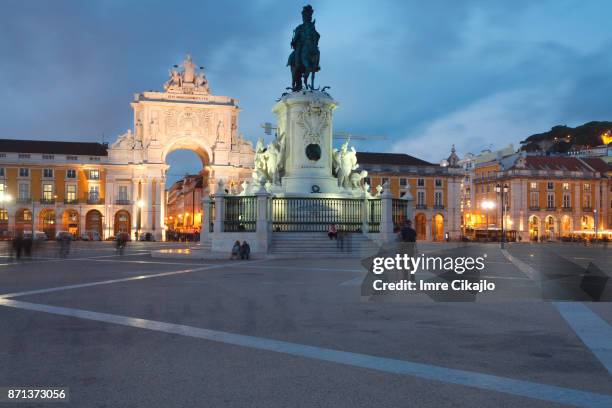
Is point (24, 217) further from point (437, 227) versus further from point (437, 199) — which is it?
point (437, 227)

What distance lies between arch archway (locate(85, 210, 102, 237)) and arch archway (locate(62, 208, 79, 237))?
4.08 feet

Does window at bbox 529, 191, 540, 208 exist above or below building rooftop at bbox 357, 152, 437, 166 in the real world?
below

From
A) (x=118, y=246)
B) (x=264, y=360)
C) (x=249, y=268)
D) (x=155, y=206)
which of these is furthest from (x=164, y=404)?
(x=155, y=206)

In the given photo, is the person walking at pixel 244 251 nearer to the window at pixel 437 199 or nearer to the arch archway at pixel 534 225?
the window at pixel 437 199

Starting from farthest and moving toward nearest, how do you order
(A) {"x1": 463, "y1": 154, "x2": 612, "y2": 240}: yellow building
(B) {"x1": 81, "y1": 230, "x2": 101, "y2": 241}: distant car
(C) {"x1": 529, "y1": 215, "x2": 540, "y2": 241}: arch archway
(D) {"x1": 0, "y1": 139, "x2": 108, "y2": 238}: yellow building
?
(A) {"x1": 463, "y1": 154, "x2": 612, "y2": 240}: yellow building → (C) {"x1": 529, "y1": 215, "x2": 540, "y2": 241}: arch archway → (D) {"x1": 0, "y1": 139, "x2": 108, "y2": 238}: yellow building → (B) {"x1": 81, "y1": 230, "x2": 101, "y2": 241}: distant car

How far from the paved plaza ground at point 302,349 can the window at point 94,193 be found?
220 feet

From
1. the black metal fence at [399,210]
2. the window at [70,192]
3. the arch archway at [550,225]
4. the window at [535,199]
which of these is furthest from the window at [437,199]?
the black metal fence at [399,210]

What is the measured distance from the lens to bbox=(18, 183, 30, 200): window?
74.1 metres

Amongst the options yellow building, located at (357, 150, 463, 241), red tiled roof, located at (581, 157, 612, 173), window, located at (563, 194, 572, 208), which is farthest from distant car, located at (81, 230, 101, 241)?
red tiled roof, located at (581, 157, 612, 173)

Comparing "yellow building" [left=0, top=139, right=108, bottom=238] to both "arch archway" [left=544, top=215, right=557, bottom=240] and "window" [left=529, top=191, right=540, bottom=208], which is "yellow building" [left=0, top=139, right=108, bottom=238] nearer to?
"window" [left=529, top=191, right=540, bottom=208]

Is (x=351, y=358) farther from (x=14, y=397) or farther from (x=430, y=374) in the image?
(x=14, y=397)

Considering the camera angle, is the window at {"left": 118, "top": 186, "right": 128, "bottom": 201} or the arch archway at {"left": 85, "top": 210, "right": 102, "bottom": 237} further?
the window at {"left": 118, "top": 186, "right": 128, "bottom": 201}

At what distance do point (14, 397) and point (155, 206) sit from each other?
238 ft

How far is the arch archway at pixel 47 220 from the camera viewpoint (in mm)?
74500
